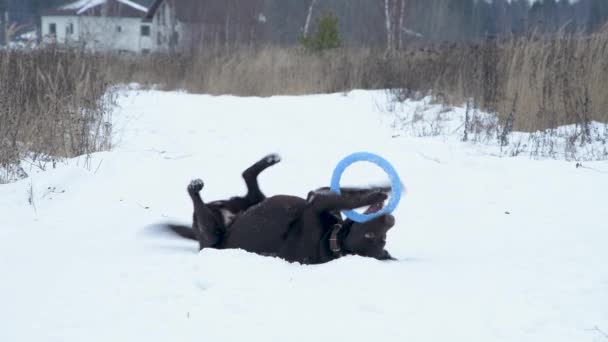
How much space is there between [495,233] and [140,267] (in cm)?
209

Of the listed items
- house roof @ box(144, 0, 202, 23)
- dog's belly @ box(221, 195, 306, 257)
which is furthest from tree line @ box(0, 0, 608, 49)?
dog's belly @ box(221, 195, 306, 257)

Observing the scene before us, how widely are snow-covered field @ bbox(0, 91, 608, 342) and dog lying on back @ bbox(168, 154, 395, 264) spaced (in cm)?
20

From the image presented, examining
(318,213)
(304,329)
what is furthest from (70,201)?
(304,329)

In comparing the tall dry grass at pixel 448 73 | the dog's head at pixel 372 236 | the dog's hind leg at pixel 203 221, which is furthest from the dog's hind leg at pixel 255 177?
the tall dry grass at pixel 448 73

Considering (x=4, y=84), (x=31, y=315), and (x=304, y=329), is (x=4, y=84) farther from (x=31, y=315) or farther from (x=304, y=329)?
(x=304, y=329)

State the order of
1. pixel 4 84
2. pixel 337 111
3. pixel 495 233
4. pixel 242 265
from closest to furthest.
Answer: pixel 242 265, pixel 495 233, pixel 4 84, pixel 337 111

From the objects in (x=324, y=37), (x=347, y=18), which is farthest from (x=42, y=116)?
(x=347, y=18)

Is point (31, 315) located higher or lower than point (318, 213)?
lower

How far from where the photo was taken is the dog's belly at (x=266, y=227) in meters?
3.70

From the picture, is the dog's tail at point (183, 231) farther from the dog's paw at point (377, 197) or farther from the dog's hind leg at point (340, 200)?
the dog's paw at point (377, 197)

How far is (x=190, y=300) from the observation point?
114 inches

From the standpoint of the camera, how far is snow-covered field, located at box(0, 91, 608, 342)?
105 inches

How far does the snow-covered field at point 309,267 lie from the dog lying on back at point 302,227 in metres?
0.20

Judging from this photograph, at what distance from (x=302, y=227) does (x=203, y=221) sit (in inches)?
21.5
